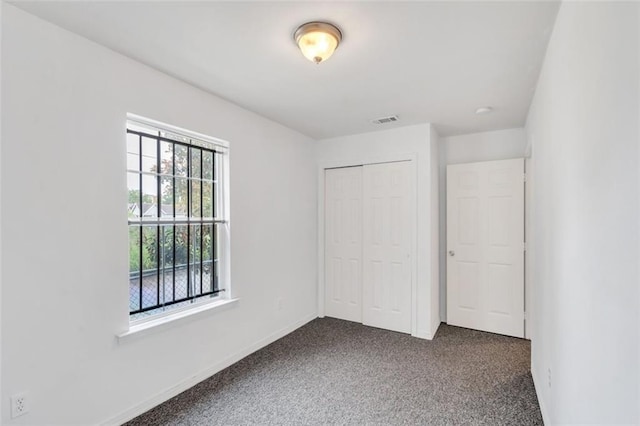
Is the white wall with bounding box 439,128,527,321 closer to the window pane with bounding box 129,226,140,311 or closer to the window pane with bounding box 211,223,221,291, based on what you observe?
the window pane with bounding box 211,223,221,291

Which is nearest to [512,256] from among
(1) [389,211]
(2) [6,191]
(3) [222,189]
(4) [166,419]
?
(1) [389,211]

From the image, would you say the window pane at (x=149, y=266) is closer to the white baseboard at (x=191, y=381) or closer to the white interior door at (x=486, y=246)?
the white baseboard at (x=191, y=381)

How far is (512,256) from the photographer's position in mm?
3631

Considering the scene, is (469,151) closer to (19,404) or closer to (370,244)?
(370,244)

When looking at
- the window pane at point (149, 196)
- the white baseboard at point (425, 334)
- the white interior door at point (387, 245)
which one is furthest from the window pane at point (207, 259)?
the white baseboard at point (425, 334)

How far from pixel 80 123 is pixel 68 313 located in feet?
3.72

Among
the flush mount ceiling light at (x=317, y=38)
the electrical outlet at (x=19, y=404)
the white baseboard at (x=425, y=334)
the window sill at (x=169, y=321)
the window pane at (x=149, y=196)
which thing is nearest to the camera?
the electrical outlet at (x=19, y=404)

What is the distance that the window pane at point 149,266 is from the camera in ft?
7.68

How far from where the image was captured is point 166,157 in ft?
8.22

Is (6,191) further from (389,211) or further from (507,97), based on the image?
(507,97)

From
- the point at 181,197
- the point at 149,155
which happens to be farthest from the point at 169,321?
the point at 149,155

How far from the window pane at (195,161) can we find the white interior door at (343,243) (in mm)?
1927

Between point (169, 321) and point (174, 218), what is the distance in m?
0.79

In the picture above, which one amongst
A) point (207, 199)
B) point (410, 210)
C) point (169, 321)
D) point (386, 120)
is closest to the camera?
point (169, 321)
